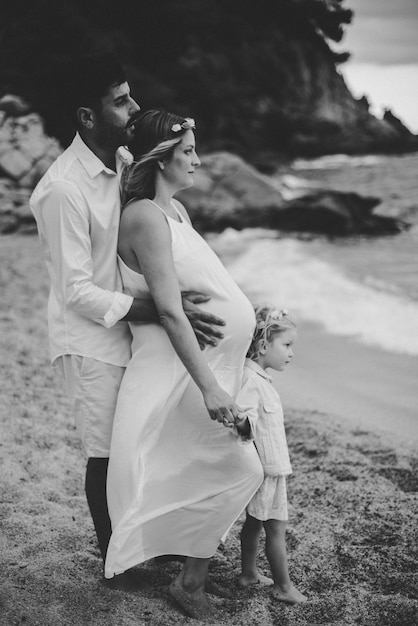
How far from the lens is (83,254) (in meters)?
2.47

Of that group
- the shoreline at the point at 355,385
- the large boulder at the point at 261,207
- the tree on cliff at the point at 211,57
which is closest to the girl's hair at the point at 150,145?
the shoreline at the point at 355,385

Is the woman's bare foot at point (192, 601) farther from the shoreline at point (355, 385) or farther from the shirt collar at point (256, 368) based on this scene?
the shoreline at point (355, 385)

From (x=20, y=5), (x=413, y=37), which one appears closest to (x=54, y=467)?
(x=413, y=37)

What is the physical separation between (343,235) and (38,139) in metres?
6.80

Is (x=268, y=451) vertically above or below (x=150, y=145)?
below

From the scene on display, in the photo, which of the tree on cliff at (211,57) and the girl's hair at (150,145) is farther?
the tree on cliff at (211,57)

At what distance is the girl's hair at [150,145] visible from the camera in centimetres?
246

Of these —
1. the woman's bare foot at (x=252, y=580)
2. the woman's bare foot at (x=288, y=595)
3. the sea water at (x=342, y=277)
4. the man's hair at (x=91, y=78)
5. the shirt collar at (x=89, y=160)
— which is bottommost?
the sea water at (x=342, y=277)

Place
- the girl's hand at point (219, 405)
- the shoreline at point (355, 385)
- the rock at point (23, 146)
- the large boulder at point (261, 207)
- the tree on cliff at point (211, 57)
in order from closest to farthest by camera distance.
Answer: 1. the girl's hand at point (219, 405)
2. the shoreline at point (355, 385)
3. the rock at point (23, 146)
4. the large boulder at point (261, 207)
5. the tree on cliff at point (211, 57)

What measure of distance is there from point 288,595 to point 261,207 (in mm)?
13360

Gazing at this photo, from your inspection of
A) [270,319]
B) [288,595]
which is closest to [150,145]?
[270,319]

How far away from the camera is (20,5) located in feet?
72.5

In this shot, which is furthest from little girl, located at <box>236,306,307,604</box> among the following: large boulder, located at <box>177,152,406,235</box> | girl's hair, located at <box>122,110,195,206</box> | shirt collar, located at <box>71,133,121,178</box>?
large boulder, located at <box>177,152,406,235</box>

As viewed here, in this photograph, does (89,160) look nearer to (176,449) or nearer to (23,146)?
(176,449)
